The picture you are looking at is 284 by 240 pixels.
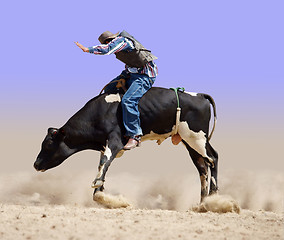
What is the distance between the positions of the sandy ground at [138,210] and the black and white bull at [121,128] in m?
0.75

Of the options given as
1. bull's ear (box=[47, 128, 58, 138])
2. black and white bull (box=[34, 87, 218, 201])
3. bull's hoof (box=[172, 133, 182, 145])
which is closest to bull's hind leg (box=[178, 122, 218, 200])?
black and white bull (box=[34, 87, 218, 201])

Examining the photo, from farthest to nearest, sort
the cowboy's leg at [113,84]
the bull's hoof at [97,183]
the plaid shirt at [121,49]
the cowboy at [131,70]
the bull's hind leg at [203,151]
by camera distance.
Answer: the cowboy's leg at [113,84] < the bull's hind leg at [203,151] < the cowboy at [131,70] < the plaid shirt at [121,49] < the bull's hoof at [97,183]

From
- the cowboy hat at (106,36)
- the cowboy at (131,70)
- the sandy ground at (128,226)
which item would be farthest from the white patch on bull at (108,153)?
the cowboy hat at (106,36)

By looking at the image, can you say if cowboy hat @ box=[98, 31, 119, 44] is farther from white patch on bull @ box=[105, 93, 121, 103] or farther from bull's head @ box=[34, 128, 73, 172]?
bull's head @ box=[34, 128, 73, 172]

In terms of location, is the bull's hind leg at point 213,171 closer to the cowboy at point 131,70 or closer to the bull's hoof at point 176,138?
the bull's hoof at point 176,138

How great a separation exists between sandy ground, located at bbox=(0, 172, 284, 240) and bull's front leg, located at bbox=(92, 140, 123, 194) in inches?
8.1

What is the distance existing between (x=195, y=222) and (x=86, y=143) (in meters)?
2.73

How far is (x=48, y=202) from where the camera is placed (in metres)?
10.4

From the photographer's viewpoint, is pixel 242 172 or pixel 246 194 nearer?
pixel 246 194

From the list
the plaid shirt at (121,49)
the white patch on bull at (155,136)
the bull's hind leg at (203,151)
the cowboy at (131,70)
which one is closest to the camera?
the plaid shirt at (121,49)

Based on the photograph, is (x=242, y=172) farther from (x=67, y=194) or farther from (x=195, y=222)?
(x=195, y=222)

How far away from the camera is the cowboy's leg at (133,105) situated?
813cm

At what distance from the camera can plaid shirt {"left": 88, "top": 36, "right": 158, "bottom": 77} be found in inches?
310

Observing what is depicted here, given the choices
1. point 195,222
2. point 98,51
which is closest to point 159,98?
point 98,51
